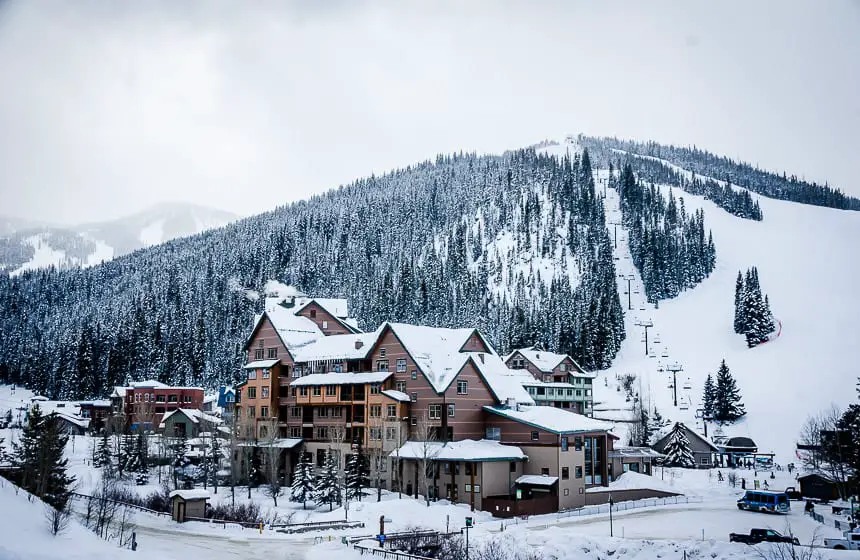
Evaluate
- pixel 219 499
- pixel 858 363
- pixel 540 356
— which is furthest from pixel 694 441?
pixel 219 499

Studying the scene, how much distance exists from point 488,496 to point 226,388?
79.8 m

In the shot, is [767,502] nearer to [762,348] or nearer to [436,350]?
[436,350]

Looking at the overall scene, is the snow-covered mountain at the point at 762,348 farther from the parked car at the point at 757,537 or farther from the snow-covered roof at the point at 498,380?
the parked car at the point at 757,537

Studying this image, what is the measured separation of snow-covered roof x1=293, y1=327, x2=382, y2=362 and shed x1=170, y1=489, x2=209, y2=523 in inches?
1012

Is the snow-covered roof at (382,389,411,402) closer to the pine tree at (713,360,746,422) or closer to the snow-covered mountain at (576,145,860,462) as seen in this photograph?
the snow-covered mountain at (576,145,860,462)

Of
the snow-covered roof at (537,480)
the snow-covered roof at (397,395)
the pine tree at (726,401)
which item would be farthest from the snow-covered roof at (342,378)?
the pine tree at (726,401)

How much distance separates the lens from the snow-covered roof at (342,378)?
236ft

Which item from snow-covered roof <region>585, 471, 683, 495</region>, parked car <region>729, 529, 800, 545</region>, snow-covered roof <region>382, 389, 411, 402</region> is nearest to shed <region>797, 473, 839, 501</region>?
snow-covered roof <region>585, 471, 683, 495</region>

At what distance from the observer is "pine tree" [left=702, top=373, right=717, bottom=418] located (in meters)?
115

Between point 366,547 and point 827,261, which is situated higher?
point 827,261

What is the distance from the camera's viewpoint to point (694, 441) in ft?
322

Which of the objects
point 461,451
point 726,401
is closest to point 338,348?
point 461,451

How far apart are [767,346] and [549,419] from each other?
299ft

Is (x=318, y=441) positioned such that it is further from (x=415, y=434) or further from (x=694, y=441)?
(x=694, y=441)
